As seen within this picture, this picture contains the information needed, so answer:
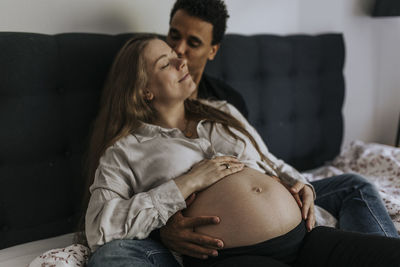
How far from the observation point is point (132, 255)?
104 cm

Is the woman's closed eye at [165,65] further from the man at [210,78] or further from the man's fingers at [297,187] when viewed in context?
the man's fingers at [297,187]

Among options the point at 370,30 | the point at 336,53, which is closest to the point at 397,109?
the point at 370,30

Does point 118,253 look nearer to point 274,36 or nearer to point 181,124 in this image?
point 181,124

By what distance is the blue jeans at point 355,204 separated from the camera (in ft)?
4.27

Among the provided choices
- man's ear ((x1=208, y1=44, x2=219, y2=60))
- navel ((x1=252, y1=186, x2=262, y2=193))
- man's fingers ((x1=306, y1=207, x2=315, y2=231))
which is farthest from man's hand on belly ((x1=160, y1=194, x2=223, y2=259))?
man's ear ((x1=208, y1=44, x2=219, y2=60))

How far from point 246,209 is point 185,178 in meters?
0.19

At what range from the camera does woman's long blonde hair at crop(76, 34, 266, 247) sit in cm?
133

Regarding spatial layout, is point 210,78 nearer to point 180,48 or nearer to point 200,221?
point 180,48

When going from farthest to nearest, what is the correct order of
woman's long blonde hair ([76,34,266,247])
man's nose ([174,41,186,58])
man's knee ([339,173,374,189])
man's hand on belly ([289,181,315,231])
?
man's nose ([174,41,186,58]), man's knee ([339,173,374,189]), woman's long blonde hair ([76,34,266,247]), man's hand on belly ([289,181,315,231])

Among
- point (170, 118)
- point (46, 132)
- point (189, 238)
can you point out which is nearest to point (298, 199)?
point (189, 238)

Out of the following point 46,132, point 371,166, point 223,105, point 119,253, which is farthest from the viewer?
point 371,166

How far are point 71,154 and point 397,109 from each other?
2.13 meters

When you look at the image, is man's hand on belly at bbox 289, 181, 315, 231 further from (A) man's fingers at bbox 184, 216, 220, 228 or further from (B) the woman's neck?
(B) the woman's neck

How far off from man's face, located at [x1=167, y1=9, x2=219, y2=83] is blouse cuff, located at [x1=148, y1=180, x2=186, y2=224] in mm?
631
